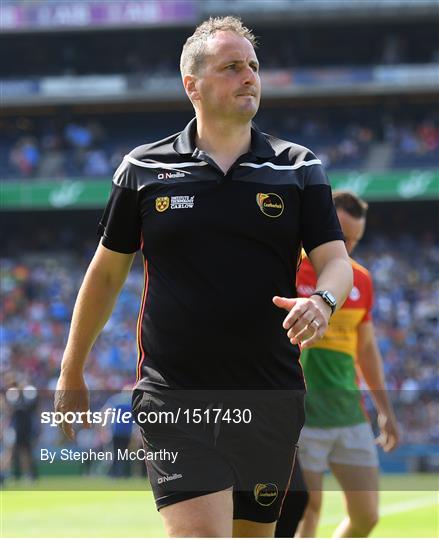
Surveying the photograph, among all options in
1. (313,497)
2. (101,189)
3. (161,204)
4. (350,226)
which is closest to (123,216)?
(161,204)

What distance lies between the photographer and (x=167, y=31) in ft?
133

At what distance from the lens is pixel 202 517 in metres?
4.49

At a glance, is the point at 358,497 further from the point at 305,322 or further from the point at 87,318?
the point at 305,322

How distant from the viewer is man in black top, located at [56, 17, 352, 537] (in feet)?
15.3

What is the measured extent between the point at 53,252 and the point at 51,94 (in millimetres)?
5375

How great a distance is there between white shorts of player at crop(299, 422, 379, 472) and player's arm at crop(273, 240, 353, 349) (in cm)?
343

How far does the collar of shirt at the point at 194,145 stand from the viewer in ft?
15.8

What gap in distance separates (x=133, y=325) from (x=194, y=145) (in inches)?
1027

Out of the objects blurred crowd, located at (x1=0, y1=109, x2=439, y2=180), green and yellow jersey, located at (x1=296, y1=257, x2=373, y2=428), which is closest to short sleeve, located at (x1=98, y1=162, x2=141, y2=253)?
green and yellow jersey, located at (x1=296, y1=257, x2=373, y2=428)

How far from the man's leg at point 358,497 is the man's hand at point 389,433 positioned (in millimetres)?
298

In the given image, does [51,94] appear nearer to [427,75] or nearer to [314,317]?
[427,75]

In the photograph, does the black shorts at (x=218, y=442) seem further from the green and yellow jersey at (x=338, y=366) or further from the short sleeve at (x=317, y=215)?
the green and yellow jersey at (x=338, y=366)

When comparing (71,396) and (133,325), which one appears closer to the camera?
(71,396)

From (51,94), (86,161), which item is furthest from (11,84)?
(86,161)
